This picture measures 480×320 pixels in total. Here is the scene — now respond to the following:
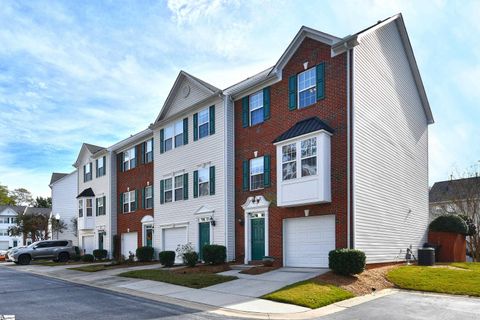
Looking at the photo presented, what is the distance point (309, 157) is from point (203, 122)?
8785mm

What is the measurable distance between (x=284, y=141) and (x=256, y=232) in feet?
16.5

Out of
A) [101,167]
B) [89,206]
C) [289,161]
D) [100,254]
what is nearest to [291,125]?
[289,161]

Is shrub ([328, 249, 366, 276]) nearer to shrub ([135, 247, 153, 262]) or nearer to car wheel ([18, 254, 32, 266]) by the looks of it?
shrub ([135, 247, 153, 262])

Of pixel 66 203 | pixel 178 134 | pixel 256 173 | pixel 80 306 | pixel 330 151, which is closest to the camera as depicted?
pixel 80 306

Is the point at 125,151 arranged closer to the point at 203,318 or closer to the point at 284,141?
the point at 284,141

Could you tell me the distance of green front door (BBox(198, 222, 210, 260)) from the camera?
24031mm

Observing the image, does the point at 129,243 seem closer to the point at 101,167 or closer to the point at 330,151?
the point at 101,167

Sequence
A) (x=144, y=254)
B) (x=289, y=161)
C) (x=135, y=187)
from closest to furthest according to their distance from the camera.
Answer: (x=289, y=161)
(x=144, y=254)
(x=135, y=187)

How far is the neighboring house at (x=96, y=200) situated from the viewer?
35.4 meters

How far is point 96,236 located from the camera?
37469 mm

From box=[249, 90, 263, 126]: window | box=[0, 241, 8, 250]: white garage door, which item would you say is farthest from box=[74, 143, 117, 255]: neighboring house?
box=[0, 241, 8, 250]: white garage door

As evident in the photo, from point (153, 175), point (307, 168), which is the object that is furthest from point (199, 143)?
point (307, 168)

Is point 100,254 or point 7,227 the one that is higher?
point 100,254

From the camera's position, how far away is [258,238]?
21156 mm
